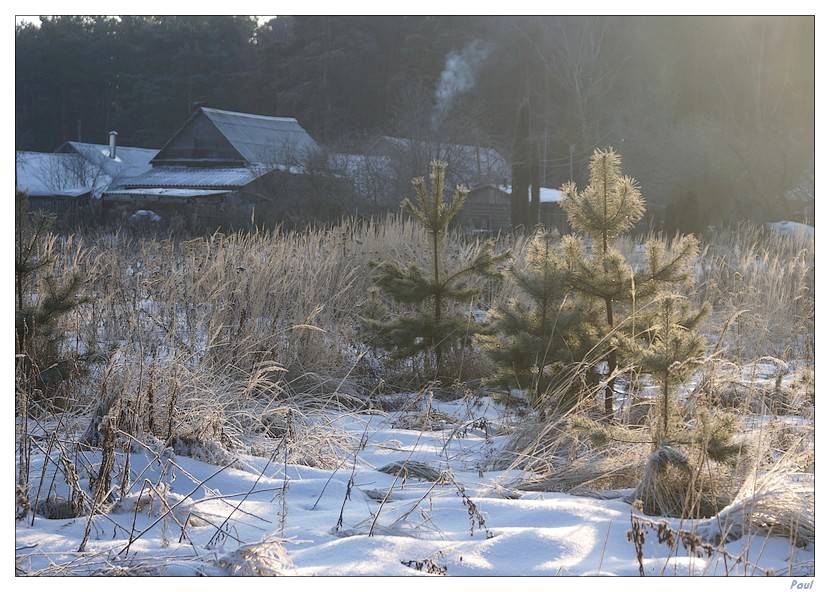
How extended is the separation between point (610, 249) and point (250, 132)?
965 inches

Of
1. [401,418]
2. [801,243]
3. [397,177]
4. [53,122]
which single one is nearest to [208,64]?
[53,122]

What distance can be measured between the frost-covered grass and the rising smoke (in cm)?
1477

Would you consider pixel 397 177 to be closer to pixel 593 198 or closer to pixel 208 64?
pixel 208 64

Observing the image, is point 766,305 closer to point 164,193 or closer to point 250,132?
point 164,193

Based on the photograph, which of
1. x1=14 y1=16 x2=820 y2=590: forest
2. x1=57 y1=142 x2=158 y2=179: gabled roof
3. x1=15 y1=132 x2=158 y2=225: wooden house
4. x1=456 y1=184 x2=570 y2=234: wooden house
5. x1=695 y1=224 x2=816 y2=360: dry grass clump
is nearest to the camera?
x1=14 y1=16 x2=820 y2=590: forest

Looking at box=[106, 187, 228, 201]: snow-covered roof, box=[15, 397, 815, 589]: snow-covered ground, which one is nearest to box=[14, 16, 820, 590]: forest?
box=[15, 397, 815, 589]: snow-covered ground

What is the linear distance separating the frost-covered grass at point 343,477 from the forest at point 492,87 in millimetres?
3727

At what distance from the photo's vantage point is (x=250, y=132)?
27.4m

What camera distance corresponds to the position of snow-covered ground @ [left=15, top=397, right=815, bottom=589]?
8.02 ft

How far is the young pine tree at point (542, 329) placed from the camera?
443cm

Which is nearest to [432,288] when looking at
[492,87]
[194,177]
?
[492,87]

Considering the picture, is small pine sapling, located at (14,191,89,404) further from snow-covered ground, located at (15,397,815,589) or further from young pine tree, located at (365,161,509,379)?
young pine tree, located at (365,161,509,379)

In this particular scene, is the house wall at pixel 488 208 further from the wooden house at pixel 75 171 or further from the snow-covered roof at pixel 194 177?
the wooden house at pixel 75 171
